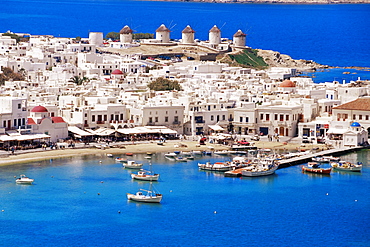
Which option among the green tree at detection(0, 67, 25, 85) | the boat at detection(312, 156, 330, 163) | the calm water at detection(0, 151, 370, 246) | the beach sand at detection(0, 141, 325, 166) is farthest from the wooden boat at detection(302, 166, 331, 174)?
the green tree at detection(0, 67, 25, 85)

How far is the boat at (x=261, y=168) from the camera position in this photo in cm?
6419

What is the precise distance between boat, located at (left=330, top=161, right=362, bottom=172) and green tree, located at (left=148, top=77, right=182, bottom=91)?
27198 mm

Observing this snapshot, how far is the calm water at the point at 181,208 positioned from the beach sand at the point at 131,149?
1331 millimetres

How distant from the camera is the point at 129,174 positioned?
6312 cm

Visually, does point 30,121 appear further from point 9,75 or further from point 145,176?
point 9,75

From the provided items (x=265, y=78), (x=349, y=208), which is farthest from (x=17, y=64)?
(x=349, y=208)

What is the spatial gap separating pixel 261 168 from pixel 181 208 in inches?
419

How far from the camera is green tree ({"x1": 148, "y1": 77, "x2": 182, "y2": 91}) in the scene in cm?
9181

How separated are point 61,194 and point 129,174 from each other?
658 centimetres

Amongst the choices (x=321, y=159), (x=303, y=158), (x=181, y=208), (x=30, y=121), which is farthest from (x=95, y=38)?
(x=181, y=208)

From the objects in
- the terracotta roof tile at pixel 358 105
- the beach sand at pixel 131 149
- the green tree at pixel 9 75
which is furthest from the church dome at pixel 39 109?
the green tree at pixel 9 75

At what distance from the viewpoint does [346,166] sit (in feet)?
217

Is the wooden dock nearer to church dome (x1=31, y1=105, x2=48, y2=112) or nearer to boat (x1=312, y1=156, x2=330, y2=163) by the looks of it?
boat (x1=312, y1=156, x2=330, y2=163)

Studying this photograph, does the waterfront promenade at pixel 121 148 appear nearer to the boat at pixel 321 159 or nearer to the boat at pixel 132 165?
the boat at pixel 321 159
